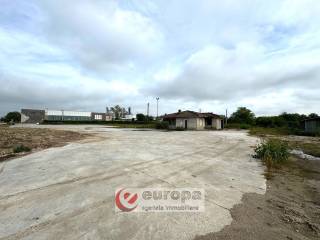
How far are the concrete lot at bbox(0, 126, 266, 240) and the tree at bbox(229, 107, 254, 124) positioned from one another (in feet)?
167

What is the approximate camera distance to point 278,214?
4180 millimetres

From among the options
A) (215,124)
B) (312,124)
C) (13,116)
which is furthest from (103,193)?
(13,116)

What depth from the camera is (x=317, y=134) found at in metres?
25.4

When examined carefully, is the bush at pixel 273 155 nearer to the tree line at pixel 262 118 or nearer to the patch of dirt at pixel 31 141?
the patch of dirt at pixel 31 141

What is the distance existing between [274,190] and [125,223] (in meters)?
4.21

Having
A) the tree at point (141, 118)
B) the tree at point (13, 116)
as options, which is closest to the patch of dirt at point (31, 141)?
the tree at point (141, 118)

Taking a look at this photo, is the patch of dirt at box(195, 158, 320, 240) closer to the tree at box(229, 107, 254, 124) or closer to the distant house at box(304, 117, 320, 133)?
the distant house at box(304, 117, 320, 133)

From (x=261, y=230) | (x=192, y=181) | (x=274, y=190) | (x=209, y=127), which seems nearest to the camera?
(x=261, y=230)

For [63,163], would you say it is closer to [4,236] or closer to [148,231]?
[4,236]

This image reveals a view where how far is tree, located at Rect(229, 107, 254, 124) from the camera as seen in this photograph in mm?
56562

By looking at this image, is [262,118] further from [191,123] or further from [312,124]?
[191,123]

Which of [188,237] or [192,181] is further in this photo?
[192,181]

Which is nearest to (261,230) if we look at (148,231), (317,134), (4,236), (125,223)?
(148,231)

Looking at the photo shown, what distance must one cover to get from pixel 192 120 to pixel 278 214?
111ft
